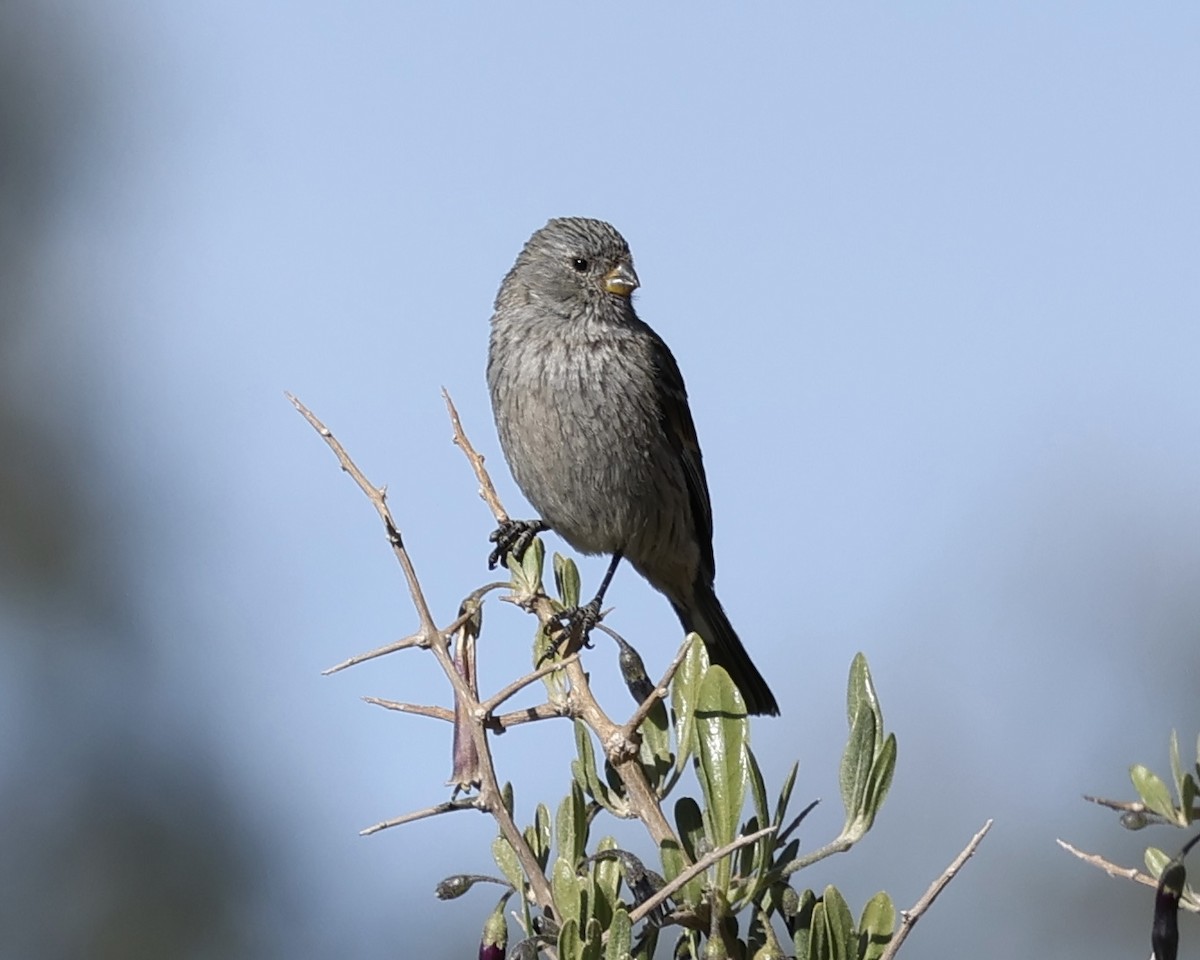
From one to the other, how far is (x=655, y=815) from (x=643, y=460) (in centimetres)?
385

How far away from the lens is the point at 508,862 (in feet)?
7.24

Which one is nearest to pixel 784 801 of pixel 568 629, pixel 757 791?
pixel 757 791

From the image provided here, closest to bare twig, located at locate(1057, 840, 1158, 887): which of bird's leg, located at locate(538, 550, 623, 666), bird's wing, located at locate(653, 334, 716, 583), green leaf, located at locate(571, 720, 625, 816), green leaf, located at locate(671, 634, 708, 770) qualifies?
green leaf, located at locate(671, 634, 708, 770)

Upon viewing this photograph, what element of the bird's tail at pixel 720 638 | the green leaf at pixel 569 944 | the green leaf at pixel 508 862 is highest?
Answer: the green leaf at pixel 569 944

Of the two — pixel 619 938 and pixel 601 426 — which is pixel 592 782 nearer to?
pixel 619 938

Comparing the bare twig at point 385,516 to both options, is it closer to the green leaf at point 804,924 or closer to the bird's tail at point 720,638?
the green leaf at point 804,924

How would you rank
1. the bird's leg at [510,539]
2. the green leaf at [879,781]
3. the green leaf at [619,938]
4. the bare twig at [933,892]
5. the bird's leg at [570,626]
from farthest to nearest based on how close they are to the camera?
the bird's leg at [510,539] → the bird's leg at [570,626] → the green leaf at [879,781] → the green leaf at [619,938] → the bare twig at [933,892]

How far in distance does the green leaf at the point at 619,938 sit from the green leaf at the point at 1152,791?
50 cm

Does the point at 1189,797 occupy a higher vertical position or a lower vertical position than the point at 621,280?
lower

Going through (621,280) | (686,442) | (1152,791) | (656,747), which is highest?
(621,280)

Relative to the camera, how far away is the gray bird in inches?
231

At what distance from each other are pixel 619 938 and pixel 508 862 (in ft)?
1.58

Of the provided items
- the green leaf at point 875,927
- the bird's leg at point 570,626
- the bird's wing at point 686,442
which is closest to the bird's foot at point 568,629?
the bird's leg at point 570,626

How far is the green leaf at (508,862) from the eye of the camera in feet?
7.01
